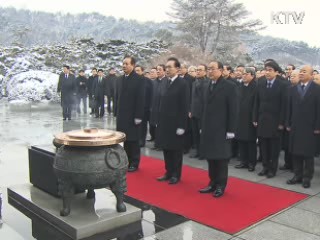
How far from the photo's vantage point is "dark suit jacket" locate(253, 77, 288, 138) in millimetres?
5961

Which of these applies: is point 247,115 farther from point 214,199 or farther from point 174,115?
point 214,199

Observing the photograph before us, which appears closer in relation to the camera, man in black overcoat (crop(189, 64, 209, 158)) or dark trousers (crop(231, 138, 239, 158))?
man in black overcoat (crop(189, 64, 209, 158))

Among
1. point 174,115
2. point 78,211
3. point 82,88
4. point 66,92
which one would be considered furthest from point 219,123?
point 82,88

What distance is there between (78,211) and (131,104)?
2307 mm

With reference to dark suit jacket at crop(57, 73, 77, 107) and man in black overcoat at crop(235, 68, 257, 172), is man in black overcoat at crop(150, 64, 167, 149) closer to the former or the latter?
man in black overcoat at crop(235, 68, 257, 172)

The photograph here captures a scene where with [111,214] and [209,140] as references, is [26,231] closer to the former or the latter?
[111,214]

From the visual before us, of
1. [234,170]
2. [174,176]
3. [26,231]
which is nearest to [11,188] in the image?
[26,231]

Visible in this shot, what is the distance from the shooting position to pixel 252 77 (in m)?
6.59

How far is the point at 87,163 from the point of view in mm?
3879

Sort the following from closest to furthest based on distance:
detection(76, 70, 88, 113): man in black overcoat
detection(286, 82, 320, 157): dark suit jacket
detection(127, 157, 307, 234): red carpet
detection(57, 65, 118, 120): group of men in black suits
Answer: detection(127, 157, 307, 234): red carpet, detection(286, 82, 320, 157): dark suit jacket, detection(57, 65, 118, 120): group of men in black suits, detection(76, 70, 88, 113): man in black overcoat

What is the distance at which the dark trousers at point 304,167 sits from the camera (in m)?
5.52

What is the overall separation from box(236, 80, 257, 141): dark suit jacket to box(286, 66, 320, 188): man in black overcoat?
0.94 m

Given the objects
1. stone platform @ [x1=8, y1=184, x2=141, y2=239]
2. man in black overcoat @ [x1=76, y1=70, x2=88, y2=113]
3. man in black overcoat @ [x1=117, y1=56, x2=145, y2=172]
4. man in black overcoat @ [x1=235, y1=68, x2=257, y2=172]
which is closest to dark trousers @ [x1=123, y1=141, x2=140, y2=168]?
man in black overcoat @ [x1=117, y1=56, x2=145, y2=172]

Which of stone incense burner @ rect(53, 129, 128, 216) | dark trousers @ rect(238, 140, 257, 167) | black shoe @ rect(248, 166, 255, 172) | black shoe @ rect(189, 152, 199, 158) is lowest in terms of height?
black shoe @ rect(189, 152, 199, 158)
